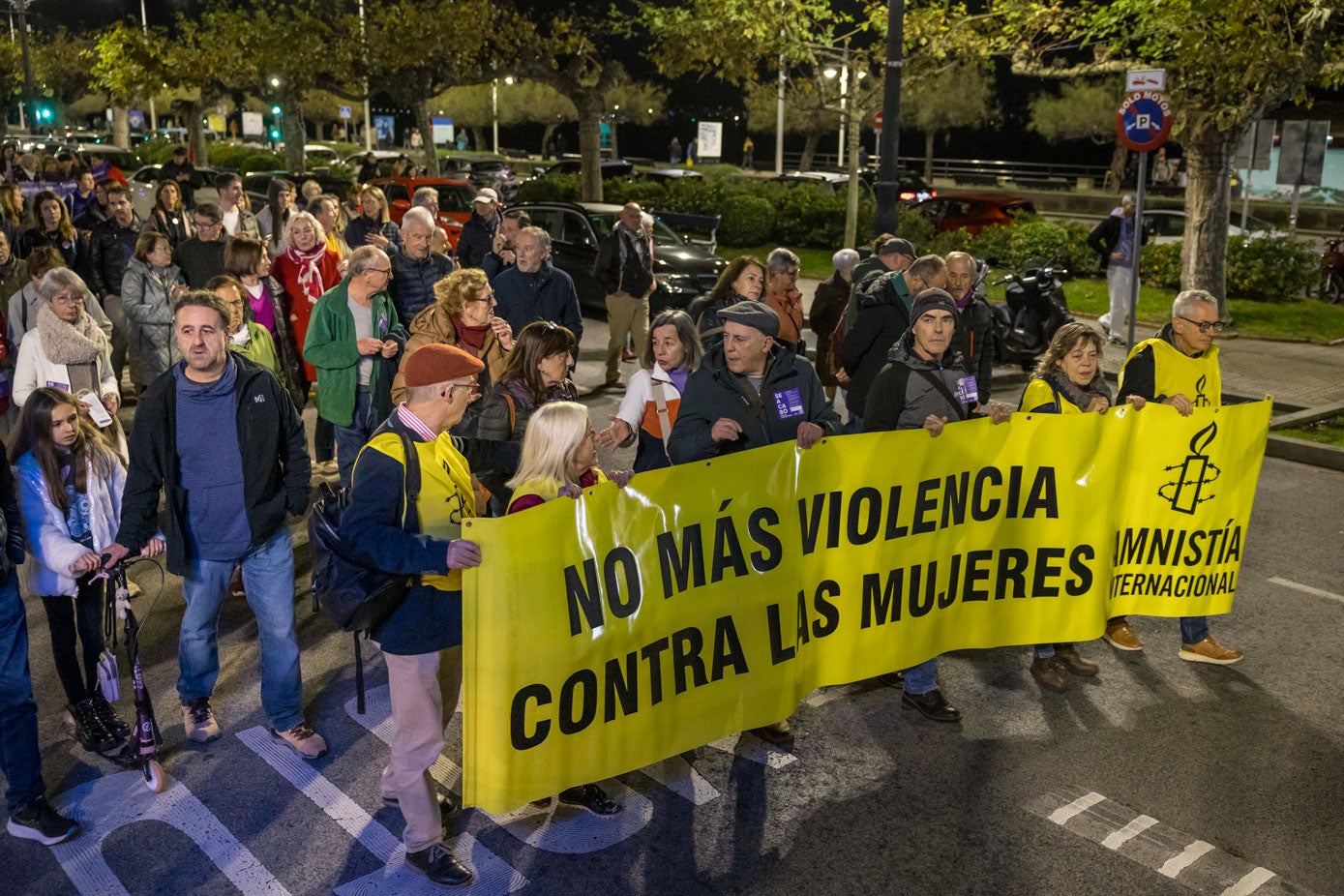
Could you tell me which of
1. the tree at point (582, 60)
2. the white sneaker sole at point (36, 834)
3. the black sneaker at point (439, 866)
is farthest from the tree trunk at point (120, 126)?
the black sneaker at point (439, 866)

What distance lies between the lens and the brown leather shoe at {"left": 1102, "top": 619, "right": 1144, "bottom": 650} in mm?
6496

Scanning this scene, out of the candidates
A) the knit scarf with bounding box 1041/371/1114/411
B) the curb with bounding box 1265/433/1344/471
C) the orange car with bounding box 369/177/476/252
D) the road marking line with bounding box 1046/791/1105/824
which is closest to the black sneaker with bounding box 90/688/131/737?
the road marking line with bounding box 1046/791/1105/824

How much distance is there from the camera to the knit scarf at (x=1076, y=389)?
5.95 m

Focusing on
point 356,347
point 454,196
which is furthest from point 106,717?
point 454,196

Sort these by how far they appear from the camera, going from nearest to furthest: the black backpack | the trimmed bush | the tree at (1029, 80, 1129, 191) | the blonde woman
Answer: the black backpack < the blonde woman < the trimmed bush < the tree at (1029, 80, 1129, 191)

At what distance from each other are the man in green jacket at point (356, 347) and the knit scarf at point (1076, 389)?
12.4 feet

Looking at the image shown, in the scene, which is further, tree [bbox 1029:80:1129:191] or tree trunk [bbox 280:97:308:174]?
tree [bbox 1029:80:1129:191]

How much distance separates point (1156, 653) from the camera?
6.47m

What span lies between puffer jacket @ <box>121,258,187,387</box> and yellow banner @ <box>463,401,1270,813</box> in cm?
583

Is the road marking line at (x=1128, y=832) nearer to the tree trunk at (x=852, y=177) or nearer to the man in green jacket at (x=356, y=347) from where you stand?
the man in green jacket at (x=356, y=347)

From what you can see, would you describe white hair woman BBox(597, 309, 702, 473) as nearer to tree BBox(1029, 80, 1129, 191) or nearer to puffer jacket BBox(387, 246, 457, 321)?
puffer jacket BBox(387, 246, 457, 321)

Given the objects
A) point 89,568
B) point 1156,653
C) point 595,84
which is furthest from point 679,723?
point 595,84

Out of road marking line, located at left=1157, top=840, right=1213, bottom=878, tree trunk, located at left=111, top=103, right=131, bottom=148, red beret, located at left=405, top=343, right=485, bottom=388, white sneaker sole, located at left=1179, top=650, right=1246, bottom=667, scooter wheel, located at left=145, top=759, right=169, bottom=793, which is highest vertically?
tree trunk, located at left=111, top=103, right=131, bottom=148

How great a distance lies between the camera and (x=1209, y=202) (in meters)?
16.6
